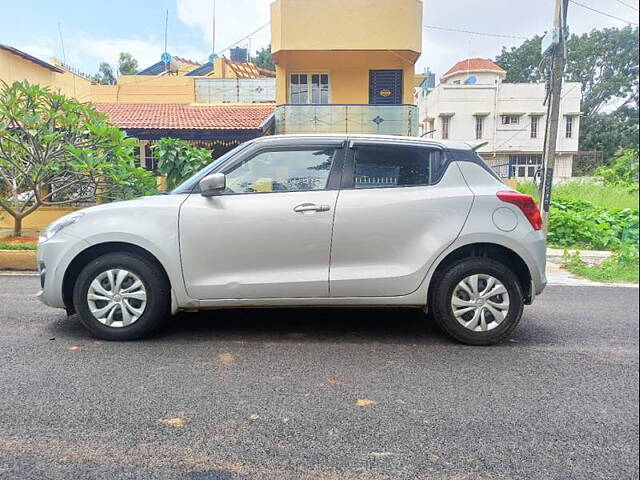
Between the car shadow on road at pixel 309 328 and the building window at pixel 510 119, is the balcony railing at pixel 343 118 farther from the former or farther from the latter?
the car shadow on road at pixel 309 328

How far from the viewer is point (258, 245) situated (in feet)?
12.1

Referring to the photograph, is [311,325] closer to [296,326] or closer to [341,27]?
[296,326]

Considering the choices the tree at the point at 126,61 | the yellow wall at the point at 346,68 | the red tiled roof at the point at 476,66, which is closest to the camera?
the red tiled roof at the point at 476,66

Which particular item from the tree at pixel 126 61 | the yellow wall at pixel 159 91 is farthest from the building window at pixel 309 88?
the tree at pixel 126 61

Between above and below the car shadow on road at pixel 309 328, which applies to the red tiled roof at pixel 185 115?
above

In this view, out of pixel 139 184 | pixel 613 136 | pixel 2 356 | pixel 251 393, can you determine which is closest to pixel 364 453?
pixel 251 393

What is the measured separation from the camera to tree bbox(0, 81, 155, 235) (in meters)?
7.70

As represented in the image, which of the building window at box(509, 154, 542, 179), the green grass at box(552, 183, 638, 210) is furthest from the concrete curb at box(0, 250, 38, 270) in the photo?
the green grass at box(552, 183, 638, 210)

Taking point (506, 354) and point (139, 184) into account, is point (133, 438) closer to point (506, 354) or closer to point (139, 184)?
point (506, 354)

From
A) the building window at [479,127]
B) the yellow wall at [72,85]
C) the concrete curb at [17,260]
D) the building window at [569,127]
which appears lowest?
the concrete curb at [17,260]

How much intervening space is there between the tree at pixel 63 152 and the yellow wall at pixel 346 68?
7954 millimetres

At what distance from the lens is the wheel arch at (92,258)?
3.81 m

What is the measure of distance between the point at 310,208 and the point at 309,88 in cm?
1319

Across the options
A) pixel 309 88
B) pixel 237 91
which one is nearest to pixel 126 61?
pixel 309 88
